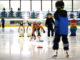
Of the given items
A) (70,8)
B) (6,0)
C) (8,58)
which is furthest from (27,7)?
(8,58)

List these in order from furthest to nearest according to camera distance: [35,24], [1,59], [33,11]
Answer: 1. [33,11]
2. [35,24]
3. [1,59]

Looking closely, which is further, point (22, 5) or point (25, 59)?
point (22, 5)

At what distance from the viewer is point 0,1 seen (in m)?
40.1

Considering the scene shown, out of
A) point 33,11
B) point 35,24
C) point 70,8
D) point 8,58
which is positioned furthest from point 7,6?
point 8,58

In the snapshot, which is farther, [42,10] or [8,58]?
[42,10]

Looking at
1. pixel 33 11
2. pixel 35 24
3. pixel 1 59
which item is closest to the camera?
pixel 1 59

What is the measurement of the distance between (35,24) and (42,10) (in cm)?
2790

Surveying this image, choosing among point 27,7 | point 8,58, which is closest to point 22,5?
point 27,7

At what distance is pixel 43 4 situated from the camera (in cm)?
4081

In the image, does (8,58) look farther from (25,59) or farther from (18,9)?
(18,9)

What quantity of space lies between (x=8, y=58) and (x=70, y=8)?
34.2 m

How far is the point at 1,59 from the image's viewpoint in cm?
722

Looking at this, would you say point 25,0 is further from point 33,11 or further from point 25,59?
point 25,59

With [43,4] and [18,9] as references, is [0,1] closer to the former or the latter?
[18,9]
